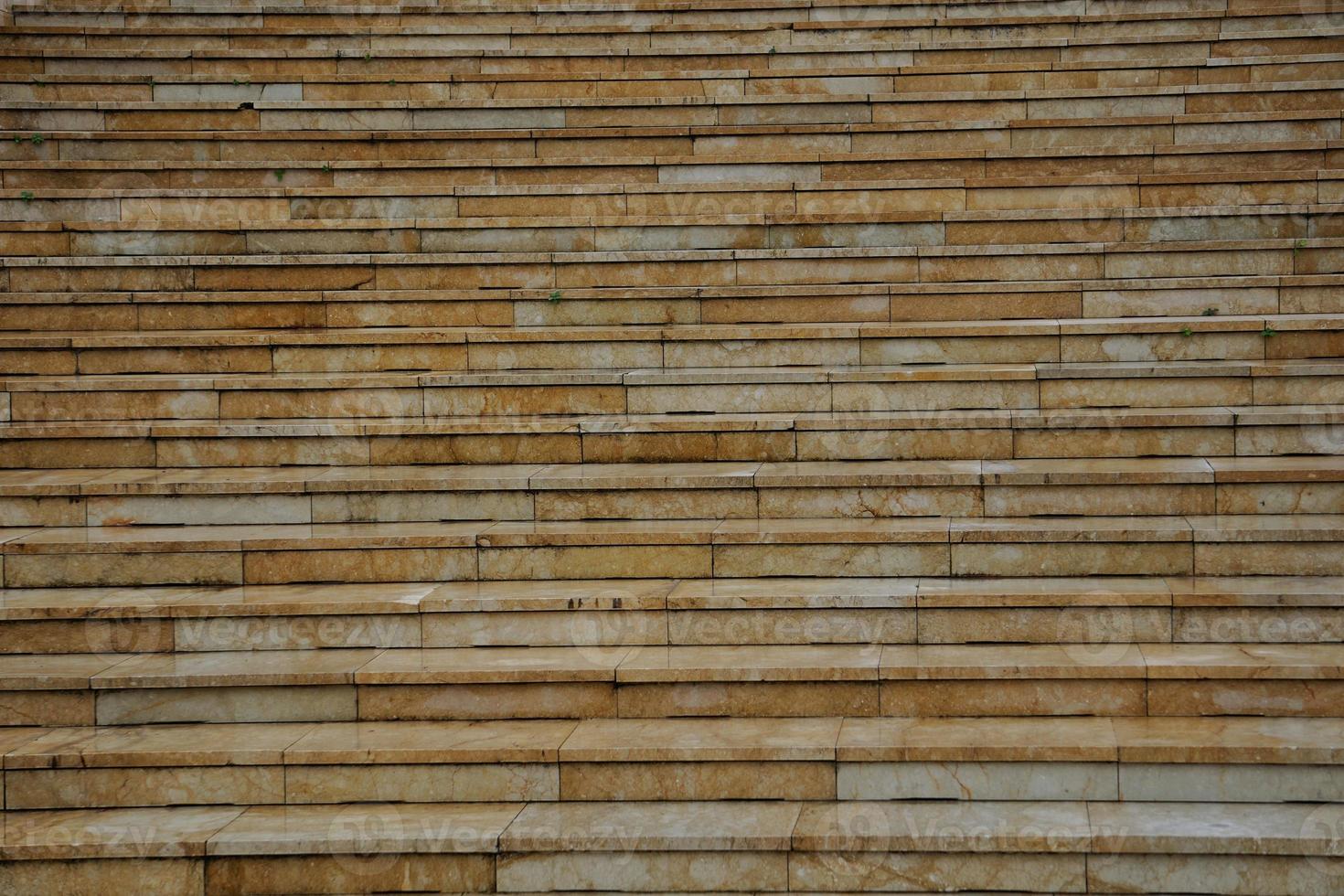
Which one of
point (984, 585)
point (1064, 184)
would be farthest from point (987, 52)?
point (984, 585)

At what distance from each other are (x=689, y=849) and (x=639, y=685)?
0.75 meters

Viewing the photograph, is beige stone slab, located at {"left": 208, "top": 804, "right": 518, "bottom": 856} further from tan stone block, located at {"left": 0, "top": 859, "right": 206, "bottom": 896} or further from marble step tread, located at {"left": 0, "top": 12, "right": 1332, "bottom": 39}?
marble step tread, located at {"left": 0, "top": 12, "right": 1332, "bottom": 39}

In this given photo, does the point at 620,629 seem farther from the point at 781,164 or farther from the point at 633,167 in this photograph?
the point at 781,164

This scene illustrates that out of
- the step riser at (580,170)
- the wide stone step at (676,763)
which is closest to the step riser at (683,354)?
the step riser at (580,170)

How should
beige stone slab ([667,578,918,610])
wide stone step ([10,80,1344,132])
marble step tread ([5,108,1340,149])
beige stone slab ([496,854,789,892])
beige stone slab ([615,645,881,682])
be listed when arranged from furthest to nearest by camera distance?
wide stone step ([10,80,1344,132]), marble step tread ([5,108,1340,149]), beige stone slab ([667,578,918,610]), beige stone slab ([615,645,881,682]), beige stone slab ([496,854,789,892])

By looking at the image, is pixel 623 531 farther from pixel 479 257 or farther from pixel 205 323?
pixel 205 323

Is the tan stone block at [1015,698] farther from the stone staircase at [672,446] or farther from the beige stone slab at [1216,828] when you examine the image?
the beige stone slab at [1216,828]

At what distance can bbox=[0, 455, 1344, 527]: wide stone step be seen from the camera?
5641 millimetres

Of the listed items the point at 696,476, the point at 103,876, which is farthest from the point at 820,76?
the point at 103,876

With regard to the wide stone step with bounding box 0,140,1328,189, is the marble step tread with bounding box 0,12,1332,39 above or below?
above

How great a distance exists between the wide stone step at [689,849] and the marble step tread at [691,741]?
0.18 meters

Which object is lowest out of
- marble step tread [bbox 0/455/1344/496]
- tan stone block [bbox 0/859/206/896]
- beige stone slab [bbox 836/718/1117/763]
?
tan stone block [bbox 0/859/206/896]

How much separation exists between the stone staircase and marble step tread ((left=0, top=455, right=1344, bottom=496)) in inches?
1.2

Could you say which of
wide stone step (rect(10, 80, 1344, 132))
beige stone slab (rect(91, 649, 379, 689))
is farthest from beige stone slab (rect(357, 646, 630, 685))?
wide stone step (rect(10, 80, 1344, 132))
